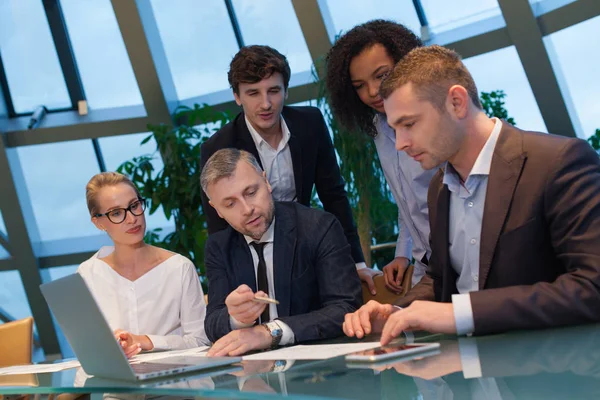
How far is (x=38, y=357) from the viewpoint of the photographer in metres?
9.48

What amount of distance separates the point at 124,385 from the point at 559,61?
237 inches

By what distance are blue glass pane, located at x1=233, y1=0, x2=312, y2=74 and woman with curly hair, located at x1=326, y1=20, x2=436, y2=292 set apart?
15.9ft

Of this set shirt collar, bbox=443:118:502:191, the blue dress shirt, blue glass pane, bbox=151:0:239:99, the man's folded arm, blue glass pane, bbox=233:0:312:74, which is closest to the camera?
the man's folded arm

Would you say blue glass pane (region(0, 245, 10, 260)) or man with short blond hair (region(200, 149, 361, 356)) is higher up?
blue glass pane (region(0, 245, 10, 260))

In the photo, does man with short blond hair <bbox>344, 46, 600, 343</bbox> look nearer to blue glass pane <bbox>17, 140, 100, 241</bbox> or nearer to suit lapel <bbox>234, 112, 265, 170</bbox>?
suit lapel <bbox>234, 112, 265, 170</bbox>

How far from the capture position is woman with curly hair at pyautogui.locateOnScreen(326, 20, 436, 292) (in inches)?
121

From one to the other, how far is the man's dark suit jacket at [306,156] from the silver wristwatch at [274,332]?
1.16m

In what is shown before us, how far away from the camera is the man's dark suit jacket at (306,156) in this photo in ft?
11.4

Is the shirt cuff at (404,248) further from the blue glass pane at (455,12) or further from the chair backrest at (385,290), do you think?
the blue glass pane at (455,12)

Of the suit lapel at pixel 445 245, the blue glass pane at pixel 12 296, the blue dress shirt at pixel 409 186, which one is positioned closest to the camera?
the suit lapel at pixel 445 245

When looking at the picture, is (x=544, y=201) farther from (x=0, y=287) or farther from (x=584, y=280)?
(x=0, y=287)

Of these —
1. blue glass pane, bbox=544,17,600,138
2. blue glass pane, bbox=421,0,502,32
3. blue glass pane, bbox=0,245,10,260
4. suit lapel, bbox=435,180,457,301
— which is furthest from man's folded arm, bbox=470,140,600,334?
blue glass pane, bbox=0,245,10,260

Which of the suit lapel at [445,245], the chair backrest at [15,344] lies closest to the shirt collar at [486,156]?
the suit lapel at [445,245]

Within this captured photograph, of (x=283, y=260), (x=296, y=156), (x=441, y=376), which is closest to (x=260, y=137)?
(x=296, y=156)
